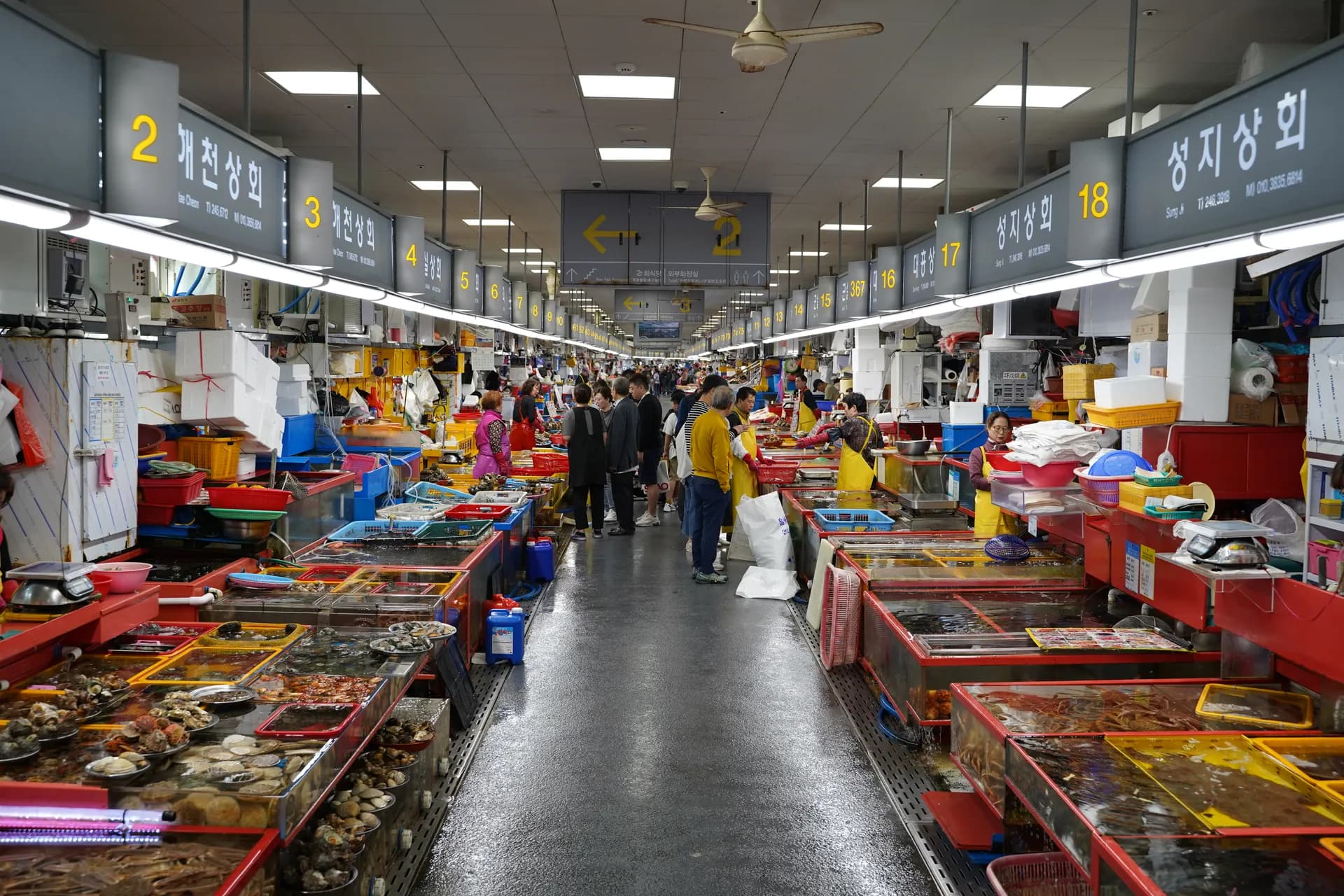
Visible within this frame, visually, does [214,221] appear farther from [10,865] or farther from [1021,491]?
[1021,491]

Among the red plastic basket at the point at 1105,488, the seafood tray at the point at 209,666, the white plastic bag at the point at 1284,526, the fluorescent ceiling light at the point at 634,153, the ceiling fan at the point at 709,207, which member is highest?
the fluorescent ceiling light at the point at 634,153

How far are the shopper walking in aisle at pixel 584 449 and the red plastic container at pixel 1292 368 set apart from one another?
661cm

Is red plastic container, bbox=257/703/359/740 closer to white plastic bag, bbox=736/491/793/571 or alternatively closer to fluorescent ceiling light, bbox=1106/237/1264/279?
fluorescent ceiling light, bbox=1106/237/1264/279

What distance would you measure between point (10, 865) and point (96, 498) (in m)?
2.77

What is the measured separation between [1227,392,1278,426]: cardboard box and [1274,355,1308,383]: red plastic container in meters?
0.16

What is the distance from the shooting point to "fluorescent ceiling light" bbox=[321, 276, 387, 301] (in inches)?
243

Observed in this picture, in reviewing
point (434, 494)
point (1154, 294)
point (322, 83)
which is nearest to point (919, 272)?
point (1154, 294)

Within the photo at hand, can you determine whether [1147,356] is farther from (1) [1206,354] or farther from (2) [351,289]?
(2) [351,289]

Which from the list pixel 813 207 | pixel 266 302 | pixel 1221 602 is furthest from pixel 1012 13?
pixel 266 302

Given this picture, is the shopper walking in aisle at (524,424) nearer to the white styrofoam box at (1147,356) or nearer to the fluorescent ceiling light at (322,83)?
the fluorescent ceiling light at (322,83)

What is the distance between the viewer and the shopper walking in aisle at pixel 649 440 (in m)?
12.4

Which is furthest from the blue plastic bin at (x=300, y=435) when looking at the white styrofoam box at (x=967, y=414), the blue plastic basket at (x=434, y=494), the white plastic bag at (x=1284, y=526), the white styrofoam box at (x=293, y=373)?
the white plastic bag at (x=1284, y=526)

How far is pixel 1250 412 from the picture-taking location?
603 centimetres

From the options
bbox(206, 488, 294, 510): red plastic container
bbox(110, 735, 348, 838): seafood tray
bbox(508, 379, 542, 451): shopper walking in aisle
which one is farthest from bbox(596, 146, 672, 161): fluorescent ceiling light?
bbox(110, 735, 348, 838): seafood tray
